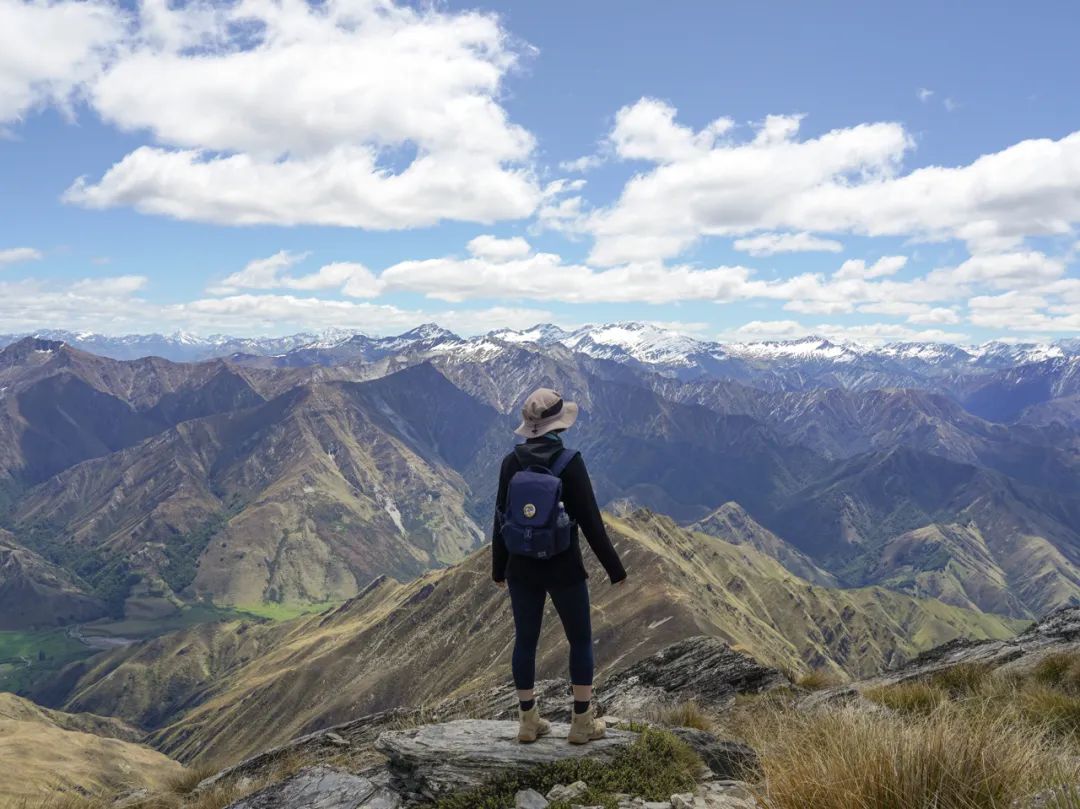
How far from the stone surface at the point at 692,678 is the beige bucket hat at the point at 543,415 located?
1201 centimetres

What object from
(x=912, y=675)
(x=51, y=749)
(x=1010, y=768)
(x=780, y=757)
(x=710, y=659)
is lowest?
(x=51, y=749)

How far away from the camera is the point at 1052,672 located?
13688 mm

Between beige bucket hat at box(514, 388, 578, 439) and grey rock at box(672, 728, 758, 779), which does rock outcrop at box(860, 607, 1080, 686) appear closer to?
grey rock at box(672, 728, 758, 779)

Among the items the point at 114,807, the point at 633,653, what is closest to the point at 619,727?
the point at 114,807

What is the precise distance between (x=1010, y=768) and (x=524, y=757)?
5.66 metres

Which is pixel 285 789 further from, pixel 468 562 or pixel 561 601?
pixel 468 562

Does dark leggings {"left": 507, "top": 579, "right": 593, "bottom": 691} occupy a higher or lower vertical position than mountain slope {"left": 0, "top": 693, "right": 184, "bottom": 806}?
higher

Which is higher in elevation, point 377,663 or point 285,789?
point 285,789

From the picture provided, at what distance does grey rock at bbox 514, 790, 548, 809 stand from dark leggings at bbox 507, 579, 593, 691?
1431 mm

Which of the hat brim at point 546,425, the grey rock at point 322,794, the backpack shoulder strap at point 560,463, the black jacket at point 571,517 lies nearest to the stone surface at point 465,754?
the grey rock at point 322,794

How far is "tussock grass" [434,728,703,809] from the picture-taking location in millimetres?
7961

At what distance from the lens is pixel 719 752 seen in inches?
389

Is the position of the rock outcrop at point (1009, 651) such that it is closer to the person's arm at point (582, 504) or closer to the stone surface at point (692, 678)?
the stone surface at point (692, 678)

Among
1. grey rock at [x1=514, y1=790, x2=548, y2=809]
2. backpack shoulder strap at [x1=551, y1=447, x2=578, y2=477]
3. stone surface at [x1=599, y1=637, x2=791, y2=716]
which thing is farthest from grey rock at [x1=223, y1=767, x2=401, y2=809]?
→ stone surface at [x1=599, y1=637, x2=791, y2=716]
